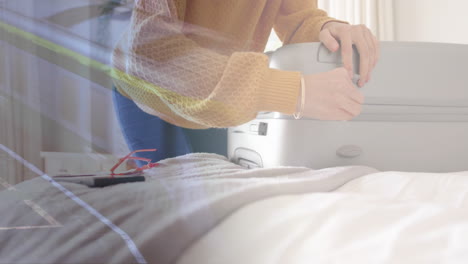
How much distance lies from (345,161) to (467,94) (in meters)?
0.24

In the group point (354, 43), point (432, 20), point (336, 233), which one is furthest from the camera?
point (432, 20)

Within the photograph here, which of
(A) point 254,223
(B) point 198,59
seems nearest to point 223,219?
(A) point 254,223

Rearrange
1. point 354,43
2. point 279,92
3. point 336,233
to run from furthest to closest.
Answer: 1. point 354,43
2. point 279,92
3. point 336,233

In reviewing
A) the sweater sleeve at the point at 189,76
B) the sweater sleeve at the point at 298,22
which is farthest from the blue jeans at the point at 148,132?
the sweater sleeve at the point at 298,22

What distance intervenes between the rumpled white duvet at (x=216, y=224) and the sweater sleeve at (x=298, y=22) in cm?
29

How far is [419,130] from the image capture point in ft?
1.64

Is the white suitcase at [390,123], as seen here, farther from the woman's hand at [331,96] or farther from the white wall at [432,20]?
the white wall at [432,20]

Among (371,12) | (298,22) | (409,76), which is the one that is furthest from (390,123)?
(371,12)

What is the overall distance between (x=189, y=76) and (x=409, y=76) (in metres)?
0.37

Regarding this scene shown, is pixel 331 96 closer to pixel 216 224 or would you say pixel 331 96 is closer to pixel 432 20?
pixel 216 224

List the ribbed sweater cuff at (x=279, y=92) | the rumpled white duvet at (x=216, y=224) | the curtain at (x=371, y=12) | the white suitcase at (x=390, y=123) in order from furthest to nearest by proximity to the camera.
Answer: the curtain at (x=371, y=12), the white suitcase at (x=390, y=123), the ribbed sweater cuff at (x=279, y=92), the rumpled white duvet at (x=216, y=224)

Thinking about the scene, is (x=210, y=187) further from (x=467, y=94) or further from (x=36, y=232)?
(x=467, y=94)

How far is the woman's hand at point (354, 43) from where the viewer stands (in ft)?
1.47

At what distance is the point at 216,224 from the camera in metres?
0.23
